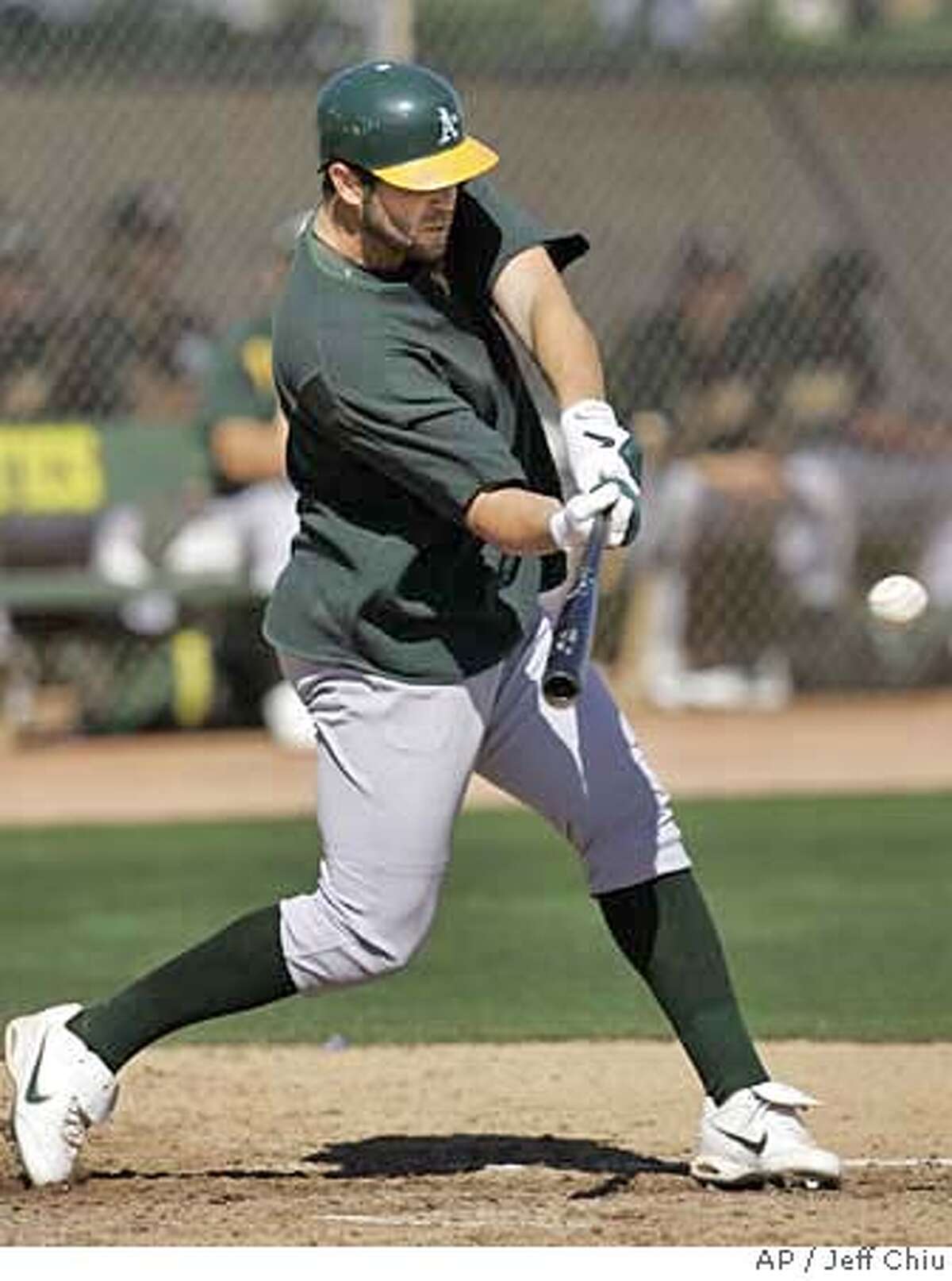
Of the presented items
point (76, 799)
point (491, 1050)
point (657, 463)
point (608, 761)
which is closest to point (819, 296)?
point (657, 463)

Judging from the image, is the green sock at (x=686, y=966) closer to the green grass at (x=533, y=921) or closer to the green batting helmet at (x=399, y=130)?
the green batting helmet at (x=399, y=130)

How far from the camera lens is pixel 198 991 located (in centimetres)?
559

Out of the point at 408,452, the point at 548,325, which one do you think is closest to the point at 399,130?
the point at 548,325

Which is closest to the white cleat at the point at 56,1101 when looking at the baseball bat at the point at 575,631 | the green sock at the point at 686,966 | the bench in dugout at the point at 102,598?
the green sock at the point at 686,966

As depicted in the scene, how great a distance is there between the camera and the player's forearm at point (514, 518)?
510 centimetres

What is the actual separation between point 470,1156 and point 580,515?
5.14 ft

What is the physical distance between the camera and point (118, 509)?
13.2m

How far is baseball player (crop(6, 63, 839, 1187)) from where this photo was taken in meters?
5.23

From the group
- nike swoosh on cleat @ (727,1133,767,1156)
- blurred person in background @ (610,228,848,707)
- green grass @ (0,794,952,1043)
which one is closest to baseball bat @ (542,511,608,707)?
nike swoosh on cleat @ (727,1133,767,1156)

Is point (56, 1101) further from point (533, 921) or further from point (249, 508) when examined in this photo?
point (249, 508)

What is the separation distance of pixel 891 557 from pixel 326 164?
30.3ft

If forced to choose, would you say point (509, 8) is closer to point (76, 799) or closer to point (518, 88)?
point (518, 88)

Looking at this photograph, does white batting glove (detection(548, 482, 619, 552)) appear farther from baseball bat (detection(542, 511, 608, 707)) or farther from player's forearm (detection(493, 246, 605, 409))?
player's forearm (detection(493, 246, 605, 409))

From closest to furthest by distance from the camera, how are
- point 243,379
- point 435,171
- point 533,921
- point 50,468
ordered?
1. point 435,171
2. point 533,921
3. point 243,379
4. point 50,468
